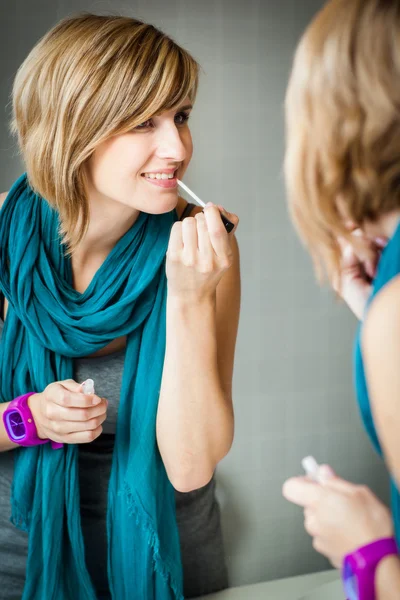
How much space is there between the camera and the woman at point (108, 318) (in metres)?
1.11

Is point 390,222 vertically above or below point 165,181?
above

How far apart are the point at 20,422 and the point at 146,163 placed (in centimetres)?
48

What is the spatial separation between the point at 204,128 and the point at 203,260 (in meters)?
0.89

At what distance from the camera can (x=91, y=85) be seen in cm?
111

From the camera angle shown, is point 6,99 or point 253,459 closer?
point 6,99

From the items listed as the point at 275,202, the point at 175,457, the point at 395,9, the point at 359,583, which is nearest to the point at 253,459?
the point at 275,202

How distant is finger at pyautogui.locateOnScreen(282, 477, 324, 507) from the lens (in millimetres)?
697

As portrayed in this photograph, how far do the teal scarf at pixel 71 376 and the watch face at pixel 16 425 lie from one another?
81 millimetres

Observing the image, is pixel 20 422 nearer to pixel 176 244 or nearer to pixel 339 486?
pixel 176 244

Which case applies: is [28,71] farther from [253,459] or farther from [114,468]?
[253,459]

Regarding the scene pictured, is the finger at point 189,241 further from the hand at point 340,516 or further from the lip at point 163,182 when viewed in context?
the hand at point 340,516

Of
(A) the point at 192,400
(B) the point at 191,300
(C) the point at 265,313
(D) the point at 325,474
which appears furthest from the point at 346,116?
(C) the point at 265,313

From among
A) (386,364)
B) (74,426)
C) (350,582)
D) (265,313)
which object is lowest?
(265,313)

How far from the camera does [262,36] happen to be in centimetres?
185
